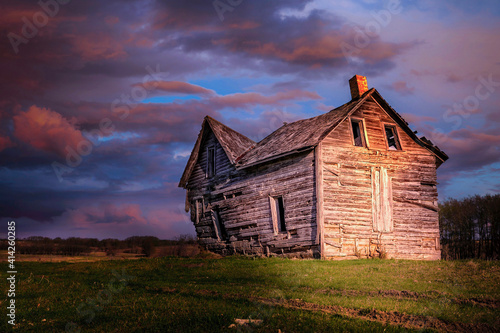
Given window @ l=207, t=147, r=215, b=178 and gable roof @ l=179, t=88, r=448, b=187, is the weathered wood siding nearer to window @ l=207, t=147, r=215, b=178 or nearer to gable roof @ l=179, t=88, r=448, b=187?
gable roof @ l=179, t=88, r=448, b=187

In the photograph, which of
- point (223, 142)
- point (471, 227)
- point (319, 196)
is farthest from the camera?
point (471, 227)

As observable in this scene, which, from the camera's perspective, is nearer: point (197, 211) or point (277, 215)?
point (277, 215)

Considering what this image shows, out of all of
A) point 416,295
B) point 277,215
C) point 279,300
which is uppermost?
point 277,215

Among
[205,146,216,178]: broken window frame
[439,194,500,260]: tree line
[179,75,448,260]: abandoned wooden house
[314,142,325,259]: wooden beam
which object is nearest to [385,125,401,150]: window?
[179,75,448,260]: abandoned wooden house

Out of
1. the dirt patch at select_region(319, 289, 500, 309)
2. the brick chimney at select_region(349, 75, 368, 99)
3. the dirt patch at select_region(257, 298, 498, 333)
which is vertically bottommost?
the dirt patch at select_region(319, 289, 500, 309)

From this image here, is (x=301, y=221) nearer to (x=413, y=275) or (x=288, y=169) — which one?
(x=288, y=169)

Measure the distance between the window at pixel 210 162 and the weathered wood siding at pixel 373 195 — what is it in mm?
10818

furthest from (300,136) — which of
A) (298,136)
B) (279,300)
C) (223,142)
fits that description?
(279,300)

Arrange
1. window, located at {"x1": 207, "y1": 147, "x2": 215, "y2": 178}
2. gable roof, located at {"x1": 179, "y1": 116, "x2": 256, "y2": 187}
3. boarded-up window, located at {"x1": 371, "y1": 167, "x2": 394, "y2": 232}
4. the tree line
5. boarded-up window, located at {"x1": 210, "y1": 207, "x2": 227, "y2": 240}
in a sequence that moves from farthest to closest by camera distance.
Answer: the tree line
window, located at {"x1": 207, "y1": 147, "x2": 215, "y2": 178}
boarded-up window, located at {"x1": 210, "y1": 207, "x2": 227, "y2": 240}
gable roof, located at {"x1": 179, "y1": 116, "x2": 256, "y2": 187}
boarded-up window, located at {"x1": 371, "y1": 167, "x2": 394, "y2": 232}

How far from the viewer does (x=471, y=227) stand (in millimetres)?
41188

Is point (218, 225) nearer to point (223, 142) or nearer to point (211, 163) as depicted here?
point (211, 163)

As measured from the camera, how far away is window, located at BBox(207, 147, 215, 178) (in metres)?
28.8

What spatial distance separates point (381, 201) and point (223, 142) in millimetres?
11473

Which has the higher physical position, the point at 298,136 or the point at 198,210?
the point at 298,136
